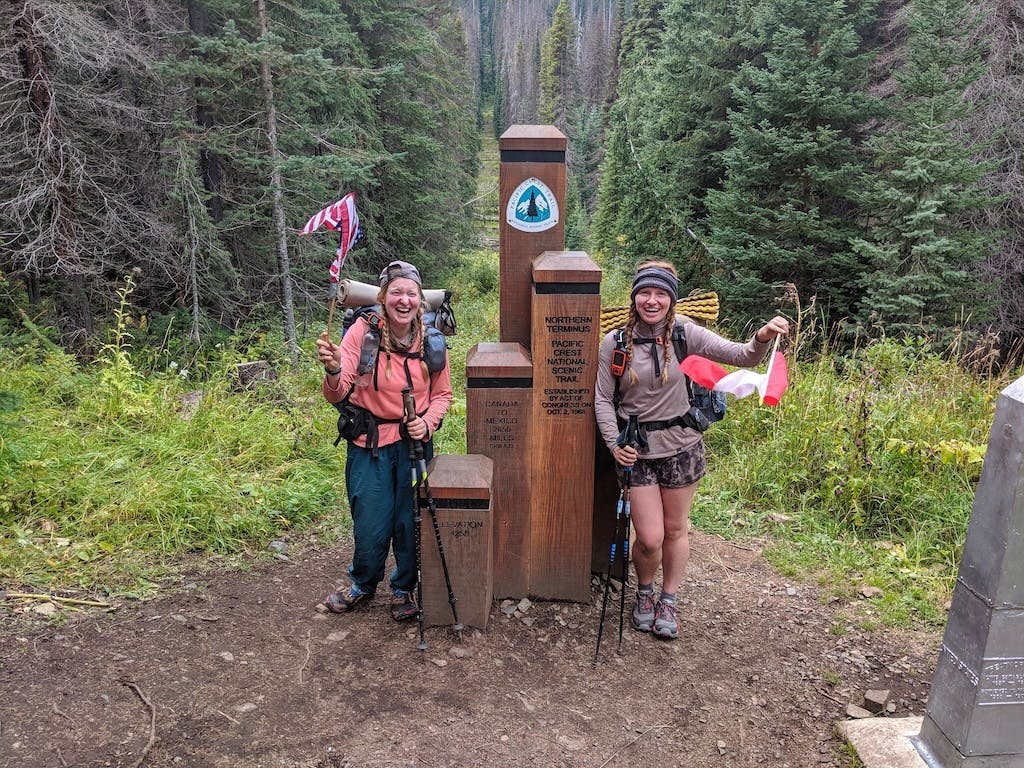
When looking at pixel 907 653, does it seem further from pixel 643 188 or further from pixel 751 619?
pixel 643 188

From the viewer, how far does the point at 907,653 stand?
3.93m

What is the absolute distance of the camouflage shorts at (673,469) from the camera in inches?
150

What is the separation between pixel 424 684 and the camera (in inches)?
140

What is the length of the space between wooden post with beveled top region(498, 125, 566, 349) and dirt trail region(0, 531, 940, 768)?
6.48 feet

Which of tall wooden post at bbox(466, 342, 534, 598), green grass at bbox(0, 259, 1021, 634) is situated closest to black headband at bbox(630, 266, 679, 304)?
tall wooden post at bbox(466, 342, 534, 598)

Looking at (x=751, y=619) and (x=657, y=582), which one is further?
(x=657, y=582)

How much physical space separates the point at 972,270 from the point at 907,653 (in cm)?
1074

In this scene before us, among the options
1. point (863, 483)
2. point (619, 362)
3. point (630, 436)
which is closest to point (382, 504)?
point (630, 436)

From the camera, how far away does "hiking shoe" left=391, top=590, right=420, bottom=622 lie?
4.05 meters

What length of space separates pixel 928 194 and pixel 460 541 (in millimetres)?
10183

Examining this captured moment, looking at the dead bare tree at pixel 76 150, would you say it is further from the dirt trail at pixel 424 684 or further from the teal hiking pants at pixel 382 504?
the teal hiking pants at pixel 382 504

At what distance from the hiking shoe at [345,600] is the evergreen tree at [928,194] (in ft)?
29.8

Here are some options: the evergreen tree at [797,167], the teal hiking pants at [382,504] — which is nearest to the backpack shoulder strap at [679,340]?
the teal hiking pants at [382,504]

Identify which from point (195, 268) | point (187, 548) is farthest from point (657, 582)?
point (195, 268)
